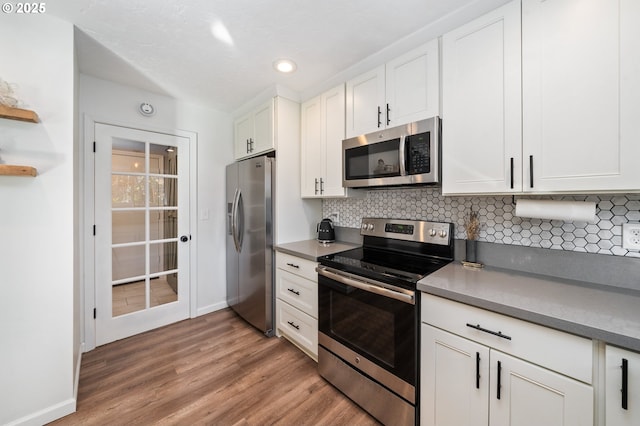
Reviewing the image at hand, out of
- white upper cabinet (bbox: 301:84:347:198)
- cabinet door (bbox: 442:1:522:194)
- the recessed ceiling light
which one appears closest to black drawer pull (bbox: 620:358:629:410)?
cabinet door (bbox: 442:1:522:194)

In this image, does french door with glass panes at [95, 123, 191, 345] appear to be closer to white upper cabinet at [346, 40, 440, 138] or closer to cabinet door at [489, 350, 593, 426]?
white upper cabinet at [346, 40, 440, 138]

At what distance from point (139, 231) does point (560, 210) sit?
3.27 m

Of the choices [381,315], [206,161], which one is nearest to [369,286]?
[381,315]

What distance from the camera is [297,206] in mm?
2578

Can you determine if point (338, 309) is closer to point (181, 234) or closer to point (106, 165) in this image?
point (181, 234)

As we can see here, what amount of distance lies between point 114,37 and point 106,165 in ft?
3.72

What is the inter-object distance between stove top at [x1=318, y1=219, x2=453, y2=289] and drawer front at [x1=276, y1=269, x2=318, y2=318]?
0.31m

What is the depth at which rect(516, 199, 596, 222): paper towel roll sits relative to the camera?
45.4 inches

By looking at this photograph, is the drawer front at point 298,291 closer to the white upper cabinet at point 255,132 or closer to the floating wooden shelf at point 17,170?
the white upper cabinet at point 255,132

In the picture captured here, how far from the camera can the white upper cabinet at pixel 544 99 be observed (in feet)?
3.28

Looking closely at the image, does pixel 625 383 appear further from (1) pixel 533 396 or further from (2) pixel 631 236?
(2) pixel 631 236

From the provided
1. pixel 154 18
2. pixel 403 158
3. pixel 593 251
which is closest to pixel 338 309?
pixel 403 158

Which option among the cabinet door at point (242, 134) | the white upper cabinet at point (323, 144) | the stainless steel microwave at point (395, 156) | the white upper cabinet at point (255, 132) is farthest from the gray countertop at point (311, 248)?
the cabinet door at point (242, 134)

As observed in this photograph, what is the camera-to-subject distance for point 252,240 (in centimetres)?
255
